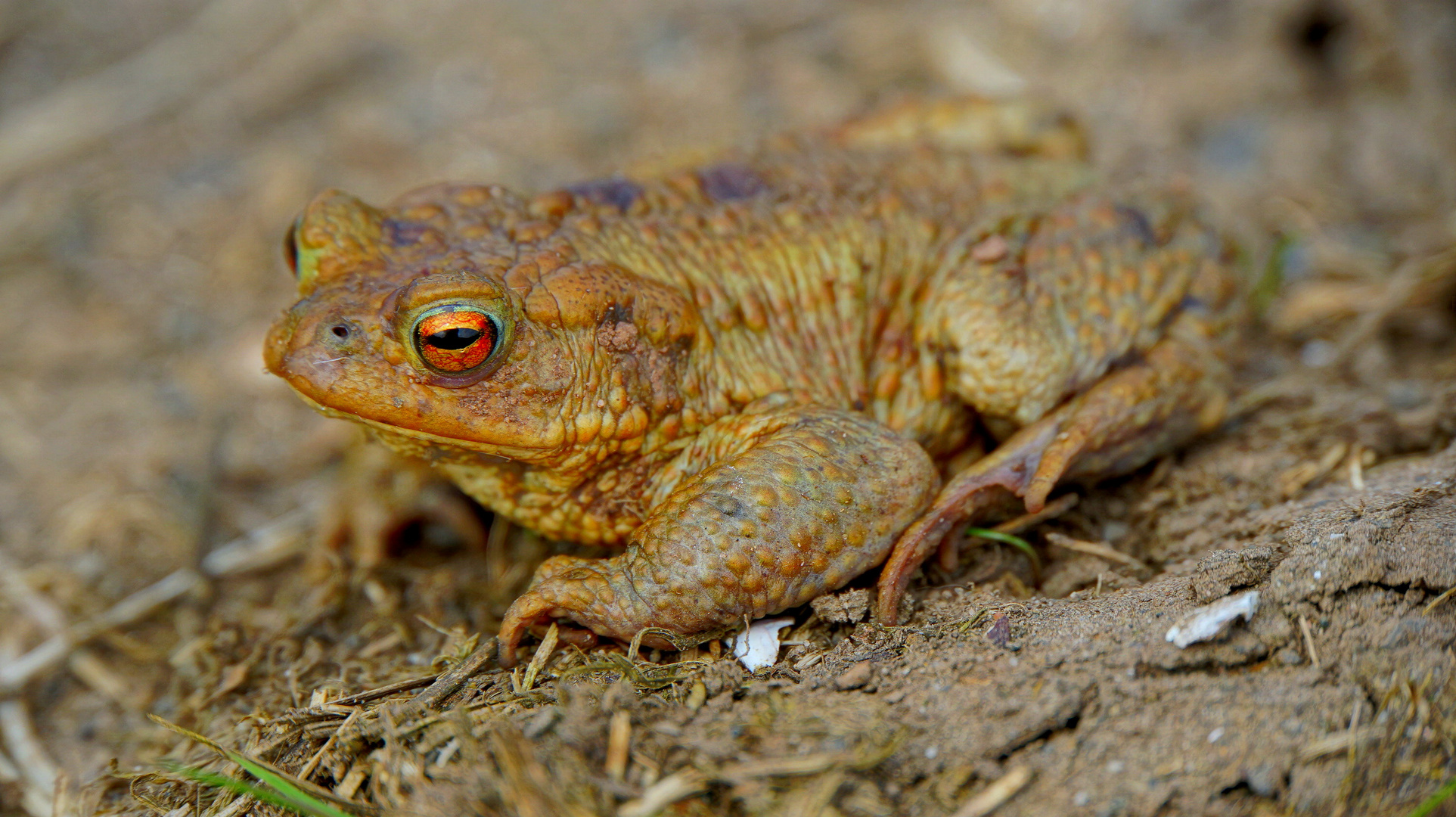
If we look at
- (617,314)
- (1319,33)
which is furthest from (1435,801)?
(1319,33)

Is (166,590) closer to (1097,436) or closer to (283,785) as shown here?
(283,785)

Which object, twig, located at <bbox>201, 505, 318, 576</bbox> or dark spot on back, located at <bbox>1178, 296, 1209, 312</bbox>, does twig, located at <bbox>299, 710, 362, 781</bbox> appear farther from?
dark spot on back, located at <bbox>1178, 296, 1209, 312</bbox>

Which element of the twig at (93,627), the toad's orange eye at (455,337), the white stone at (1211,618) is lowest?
the white stone at (1211,618)

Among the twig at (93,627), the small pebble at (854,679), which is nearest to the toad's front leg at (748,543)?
the small pebble at (854,679)

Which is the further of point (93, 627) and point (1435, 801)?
point (93, 627)

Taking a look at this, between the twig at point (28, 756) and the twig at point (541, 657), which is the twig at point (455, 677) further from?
the twig at point (28, 756)

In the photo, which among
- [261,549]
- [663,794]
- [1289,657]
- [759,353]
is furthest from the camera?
[261,549]

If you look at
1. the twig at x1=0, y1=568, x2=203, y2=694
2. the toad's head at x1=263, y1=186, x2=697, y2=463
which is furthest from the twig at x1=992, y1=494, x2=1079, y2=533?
the twig at x1=0, y1=568, x2=203, y2=694
